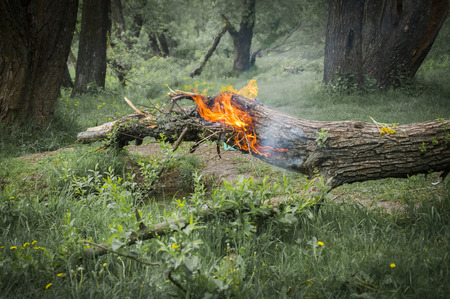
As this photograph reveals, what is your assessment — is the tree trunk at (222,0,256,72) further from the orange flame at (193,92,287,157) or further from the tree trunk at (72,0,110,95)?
the orange flame at (193,92,287,157)

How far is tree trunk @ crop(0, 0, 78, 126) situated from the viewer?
592 centimetres

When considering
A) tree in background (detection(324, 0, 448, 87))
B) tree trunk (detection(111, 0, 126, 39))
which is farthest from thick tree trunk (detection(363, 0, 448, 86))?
tree trunk (detection(111, 0, 126, 39))

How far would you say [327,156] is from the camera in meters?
3.74

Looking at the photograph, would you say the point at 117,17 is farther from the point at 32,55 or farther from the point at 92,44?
the point at 32,55

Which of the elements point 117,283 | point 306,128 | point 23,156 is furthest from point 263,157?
point 23,156

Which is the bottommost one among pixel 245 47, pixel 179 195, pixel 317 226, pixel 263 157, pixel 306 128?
pixel 179 195

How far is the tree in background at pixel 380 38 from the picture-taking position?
9891mm

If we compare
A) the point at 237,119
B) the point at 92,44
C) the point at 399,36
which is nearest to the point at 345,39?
the point at 399,36

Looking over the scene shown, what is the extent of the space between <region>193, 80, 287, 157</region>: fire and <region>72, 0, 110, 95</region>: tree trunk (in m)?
8.33

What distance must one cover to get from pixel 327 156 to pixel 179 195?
256cm

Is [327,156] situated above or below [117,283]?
above

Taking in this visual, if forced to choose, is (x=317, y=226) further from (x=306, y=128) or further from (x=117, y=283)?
(x=117, y=283)

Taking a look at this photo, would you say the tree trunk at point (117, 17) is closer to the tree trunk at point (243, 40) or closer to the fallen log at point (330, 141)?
the tree trunk at point (243, 40)

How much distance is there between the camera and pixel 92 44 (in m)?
11.1
